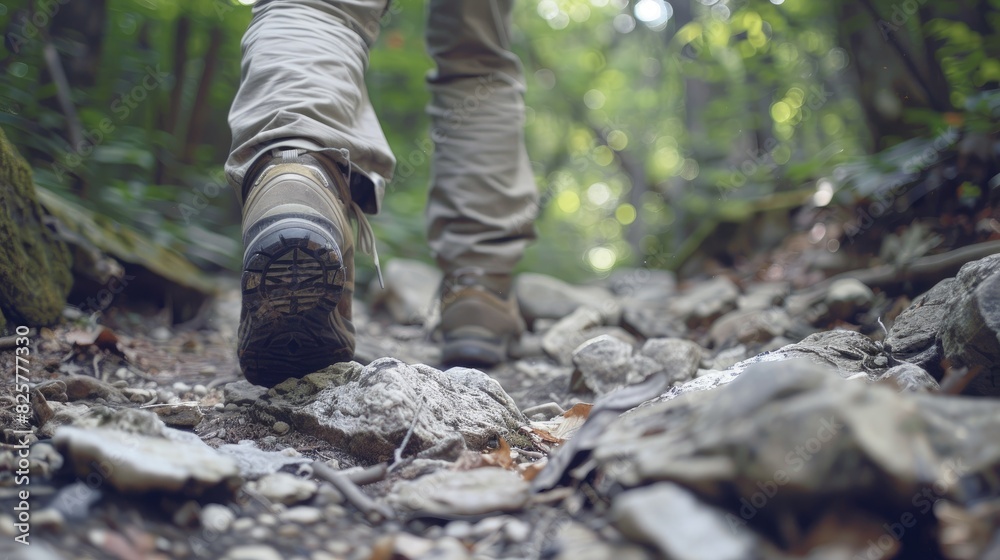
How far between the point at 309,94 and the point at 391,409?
0.77m

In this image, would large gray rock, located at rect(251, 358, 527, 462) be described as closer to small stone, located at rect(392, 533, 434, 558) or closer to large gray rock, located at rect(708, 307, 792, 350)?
small stone, located at rect(392, 533, 434, 558)

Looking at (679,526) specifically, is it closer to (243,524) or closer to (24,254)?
(243,524)

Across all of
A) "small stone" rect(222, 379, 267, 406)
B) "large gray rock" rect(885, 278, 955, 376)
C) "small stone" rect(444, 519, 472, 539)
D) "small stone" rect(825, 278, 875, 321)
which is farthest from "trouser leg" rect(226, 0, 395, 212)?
"small stone" rect(825, 278, 875, 321)

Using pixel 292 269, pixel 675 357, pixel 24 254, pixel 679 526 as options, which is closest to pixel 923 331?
pixel 675 357

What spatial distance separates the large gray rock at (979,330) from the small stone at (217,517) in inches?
47.9

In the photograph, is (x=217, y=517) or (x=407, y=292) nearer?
(x=217, y=517)

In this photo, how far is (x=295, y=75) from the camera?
170 centimetres

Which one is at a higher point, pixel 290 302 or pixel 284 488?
pixel 290 302

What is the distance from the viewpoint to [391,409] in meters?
1.39

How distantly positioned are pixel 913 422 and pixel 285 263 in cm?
109

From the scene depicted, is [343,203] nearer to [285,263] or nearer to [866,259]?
[285,263]

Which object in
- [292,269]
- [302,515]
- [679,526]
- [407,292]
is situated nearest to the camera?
[679,526]

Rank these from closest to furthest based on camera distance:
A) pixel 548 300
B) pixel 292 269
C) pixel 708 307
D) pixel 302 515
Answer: pixel 302 515 < pixel 292 269 < pixel 708 307 < pixel 548 300

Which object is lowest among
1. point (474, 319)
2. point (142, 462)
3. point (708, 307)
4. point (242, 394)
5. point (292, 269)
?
point (708, 307)
